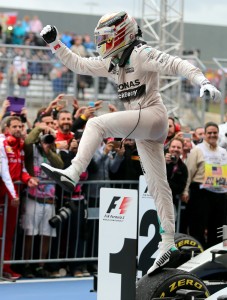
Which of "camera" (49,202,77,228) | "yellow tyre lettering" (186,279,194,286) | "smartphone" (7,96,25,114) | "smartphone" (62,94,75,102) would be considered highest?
"smartphone" (62,94,75,102)

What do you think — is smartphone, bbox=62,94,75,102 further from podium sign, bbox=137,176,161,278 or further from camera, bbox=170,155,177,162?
podium sign, bbox=137,176,161,278

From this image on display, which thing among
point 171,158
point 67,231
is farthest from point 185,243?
point 67,231

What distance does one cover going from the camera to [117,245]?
7.77 metres

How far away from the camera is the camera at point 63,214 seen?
37.3 feet

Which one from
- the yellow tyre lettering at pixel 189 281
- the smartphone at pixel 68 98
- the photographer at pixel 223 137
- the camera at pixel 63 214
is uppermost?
the smartphone at pixel 68 98

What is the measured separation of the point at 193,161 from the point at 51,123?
1944 mm

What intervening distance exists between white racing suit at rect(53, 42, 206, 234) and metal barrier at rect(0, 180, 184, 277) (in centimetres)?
358

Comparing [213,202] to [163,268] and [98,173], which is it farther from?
[163,268]

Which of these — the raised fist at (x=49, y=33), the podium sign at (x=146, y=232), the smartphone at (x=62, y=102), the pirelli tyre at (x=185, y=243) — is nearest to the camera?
the raised fist at (x=49, y=33)

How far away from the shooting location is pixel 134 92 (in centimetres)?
772

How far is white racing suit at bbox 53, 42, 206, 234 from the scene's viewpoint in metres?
7.38

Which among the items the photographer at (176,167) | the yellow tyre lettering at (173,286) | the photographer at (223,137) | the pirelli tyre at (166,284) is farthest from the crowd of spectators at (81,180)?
the yellow tyre lettering at (173,286)

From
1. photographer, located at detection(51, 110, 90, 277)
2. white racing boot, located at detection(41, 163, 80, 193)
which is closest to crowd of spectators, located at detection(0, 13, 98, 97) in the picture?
photographer, located at detection(51, 110, 90, 277)

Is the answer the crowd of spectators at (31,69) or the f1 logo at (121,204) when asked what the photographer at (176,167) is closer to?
the f1 logo at (121,204)
